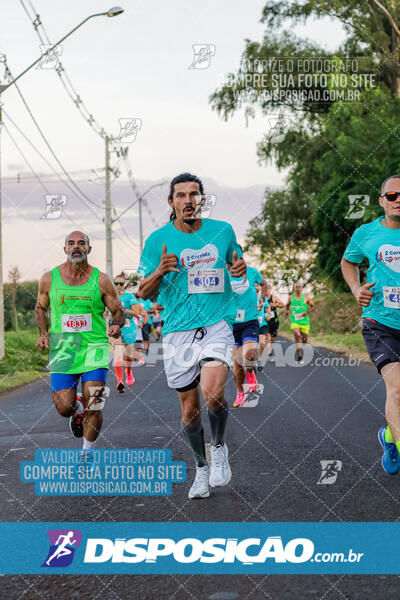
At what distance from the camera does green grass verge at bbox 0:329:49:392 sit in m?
15.1

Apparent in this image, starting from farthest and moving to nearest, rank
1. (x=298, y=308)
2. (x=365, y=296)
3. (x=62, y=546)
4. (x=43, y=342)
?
(x=298, y=308) < (x=43, y=342) < (x=365, y=296) < (x=62, y=546)

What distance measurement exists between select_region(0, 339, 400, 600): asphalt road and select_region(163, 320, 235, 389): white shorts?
2.62 ft

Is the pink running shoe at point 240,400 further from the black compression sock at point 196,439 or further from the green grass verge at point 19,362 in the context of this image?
the green grass verge at point 19,362

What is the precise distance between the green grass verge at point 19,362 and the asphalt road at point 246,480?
343cm

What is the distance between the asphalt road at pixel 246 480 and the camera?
3480 mm

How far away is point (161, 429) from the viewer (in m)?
8.15

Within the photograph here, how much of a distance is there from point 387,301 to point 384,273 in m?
0.19

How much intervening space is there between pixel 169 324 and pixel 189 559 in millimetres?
1830

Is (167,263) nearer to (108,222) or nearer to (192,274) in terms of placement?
(192,274)

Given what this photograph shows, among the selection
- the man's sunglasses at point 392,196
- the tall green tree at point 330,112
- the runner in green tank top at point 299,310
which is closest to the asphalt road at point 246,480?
the man's sunglasses at point 392,196

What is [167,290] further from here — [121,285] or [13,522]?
[121,285]

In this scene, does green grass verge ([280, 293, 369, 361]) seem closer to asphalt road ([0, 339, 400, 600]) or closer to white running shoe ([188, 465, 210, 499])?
asphalt road ([0, 339, 400, 600])

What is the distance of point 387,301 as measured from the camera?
5398 millimetres

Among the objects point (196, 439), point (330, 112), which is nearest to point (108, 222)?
point (330, 112)
